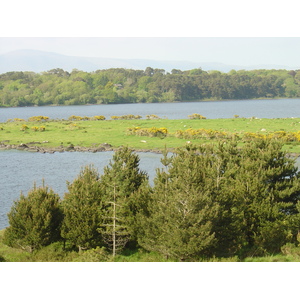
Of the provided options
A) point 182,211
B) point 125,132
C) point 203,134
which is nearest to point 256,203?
point 182,211

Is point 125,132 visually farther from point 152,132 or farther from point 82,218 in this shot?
point 82,218

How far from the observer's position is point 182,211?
1941 centimetres

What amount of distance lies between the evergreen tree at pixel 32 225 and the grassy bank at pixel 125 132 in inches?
Result: 1168

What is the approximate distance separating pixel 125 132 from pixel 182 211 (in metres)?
46.4

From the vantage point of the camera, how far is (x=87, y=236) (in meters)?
21.3

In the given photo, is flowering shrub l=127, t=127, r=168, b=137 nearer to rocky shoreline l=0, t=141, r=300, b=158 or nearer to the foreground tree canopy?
rocky shoreline l=0, t=141, r=300, b=158

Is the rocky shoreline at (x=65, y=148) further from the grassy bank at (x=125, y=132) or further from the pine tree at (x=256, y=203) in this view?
the pine tree at (x=256, y=203)

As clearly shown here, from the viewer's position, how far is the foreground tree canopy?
19375 millimetres

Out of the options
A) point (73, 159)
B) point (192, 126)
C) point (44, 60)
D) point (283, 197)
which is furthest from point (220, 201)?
point (44, 60)

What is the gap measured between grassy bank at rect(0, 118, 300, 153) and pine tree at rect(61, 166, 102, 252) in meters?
29.3

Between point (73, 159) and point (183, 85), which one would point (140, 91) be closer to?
point (183, 85)

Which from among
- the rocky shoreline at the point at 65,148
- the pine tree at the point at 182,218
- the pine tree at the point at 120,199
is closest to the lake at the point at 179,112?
the rocky shoreline at the point at 65,148

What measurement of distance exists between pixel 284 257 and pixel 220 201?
154 inches

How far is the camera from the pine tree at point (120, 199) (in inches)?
846
